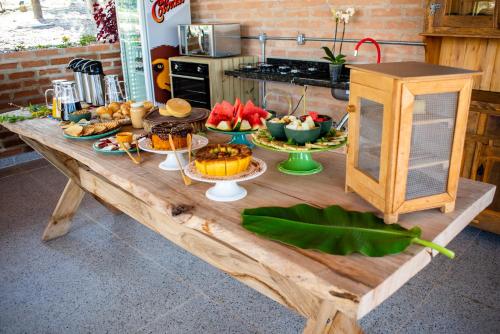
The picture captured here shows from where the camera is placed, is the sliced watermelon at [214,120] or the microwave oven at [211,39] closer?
the sliced watermelon at [214,120]

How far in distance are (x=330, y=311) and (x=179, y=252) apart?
1533 millimetres

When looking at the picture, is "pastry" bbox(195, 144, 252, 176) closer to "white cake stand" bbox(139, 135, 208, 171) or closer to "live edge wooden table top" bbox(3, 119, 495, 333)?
"live edge wooden table top" bbox(3, 119, 495, 333)

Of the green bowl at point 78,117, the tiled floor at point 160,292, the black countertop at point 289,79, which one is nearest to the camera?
the tiled floor at point 160,292

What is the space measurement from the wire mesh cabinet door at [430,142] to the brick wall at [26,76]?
3998mm

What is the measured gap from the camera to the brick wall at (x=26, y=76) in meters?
Result: 4.07

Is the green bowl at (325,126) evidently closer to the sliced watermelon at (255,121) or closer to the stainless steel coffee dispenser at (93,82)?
the sliced watermelon at (255,121)

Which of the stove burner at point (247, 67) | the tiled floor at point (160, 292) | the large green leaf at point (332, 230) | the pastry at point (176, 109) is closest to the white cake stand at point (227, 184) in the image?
the large green leaf at point (332, 230)

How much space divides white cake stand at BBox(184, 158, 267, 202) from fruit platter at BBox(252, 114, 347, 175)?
0.14m

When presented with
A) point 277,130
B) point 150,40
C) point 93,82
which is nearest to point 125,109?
point 93,82

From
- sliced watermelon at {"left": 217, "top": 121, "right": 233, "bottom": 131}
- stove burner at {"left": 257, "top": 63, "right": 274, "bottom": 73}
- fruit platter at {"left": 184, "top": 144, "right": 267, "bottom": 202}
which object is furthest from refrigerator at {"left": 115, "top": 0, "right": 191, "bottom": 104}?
fruit platter at {"left": 184, "top": 144, "right": 267, "bottom": 202}

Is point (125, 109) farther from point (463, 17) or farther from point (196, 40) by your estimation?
point (196, 40)

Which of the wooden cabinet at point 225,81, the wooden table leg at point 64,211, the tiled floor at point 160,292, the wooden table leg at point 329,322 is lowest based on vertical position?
the tiled floor at point 160,292

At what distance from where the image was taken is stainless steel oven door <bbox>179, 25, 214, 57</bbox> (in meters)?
4.32

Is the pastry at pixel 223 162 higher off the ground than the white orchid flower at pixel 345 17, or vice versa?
the white orchid flower at pixel 345 17
